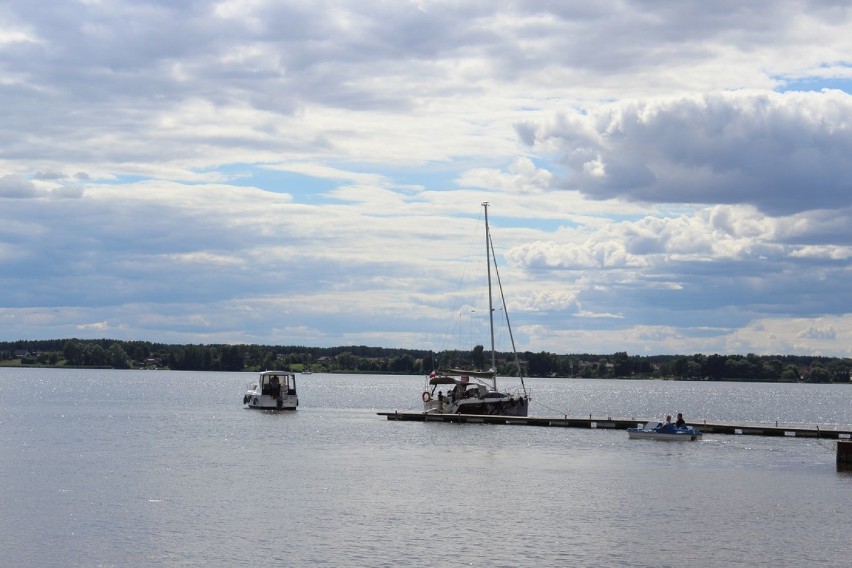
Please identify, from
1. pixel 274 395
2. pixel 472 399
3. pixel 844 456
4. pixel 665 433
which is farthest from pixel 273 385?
pixel 844 456

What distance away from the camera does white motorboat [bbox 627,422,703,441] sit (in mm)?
89812

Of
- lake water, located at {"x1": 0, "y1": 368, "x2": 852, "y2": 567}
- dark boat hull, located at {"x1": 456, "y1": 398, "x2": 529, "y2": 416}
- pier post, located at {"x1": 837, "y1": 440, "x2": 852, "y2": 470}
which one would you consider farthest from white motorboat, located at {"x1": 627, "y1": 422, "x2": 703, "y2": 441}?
pier post, located at {"x1": 837, "y1": 440, "x2": 852, "y2": 470}

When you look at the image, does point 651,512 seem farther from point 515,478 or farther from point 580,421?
point 580,421

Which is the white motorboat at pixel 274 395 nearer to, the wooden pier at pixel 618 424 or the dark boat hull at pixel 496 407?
the wooden pier at pixel 618 424

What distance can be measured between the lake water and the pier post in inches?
39.5

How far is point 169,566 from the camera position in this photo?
38.5m

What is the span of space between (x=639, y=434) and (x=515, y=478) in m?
29.3

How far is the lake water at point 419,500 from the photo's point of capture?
41.6m

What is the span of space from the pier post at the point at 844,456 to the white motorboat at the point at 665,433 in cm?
1952

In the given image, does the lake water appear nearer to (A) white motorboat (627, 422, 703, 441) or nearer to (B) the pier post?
(B) the pier post

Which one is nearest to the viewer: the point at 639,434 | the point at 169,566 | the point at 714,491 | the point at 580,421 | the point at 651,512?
the point at 169,566

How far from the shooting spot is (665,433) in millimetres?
90000

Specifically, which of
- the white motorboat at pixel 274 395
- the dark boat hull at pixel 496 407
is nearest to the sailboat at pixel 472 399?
the dark boat hull at pixel 496 407

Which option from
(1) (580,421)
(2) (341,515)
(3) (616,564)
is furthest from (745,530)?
(1) (580,421)
